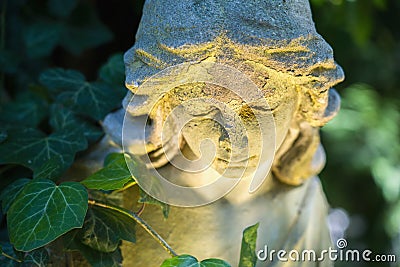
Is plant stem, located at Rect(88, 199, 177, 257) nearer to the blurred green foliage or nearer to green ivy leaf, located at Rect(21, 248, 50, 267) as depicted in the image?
green ivy leaf, located at Rect(21, 248, 50, 267)

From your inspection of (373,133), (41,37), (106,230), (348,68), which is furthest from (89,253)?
(373,133)

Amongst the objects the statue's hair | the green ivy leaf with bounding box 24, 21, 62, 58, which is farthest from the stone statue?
the green ivy leaf with bounding box 24, 21, 62, 58

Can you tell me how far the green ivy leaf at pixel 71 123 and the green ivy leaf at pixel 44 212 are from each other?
20cm

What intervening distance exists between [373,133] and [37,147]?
1.33 m

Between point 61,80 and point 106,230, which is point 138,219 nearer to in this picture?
point 106,230

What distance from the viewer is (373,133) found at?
2037 mm

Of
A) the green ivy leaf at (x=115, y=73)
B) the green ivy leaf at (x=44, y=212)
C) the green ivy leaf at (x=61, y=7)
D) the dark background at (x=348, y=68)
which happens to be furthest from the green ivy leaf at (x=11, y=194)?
the green ivy leaf at (x=61, y=7)

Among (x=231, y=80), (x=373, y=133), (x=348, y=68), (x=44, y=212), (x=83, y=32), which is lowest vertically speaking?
(x=373, y=133)

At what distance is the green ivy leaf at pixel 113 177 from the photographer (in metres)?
0.79

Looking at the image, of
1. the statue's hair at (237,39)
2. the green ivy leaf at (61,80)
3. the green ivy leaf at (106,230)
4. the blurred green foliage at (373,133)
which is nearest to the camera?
the statue's hair at (237,39)

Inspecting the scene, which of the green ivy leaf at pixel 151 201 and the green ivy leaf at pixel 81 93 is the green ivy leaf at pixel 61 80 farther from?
the green ivy leaf at pixel 151 201

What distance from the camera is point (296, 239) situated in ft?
3.21

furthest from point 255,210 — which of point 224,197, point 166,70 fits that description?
point 166,70

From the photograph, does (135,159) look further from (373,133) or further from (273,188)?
(373,133)
